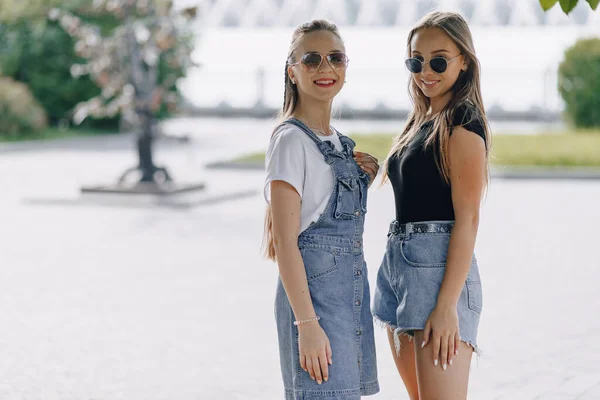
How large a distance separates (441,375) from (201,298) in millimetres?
4306

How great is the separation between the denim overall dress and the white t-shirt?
0.02 m

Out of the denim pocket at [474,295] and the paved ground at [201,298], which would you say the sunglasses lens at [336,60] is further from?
the paved ground at [201,298]

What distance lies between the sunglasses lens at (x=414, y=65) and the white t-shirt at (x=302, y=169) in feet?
1.50

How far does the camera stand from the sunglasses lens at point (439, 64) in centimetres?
327

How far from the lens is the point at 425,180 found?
128 inches

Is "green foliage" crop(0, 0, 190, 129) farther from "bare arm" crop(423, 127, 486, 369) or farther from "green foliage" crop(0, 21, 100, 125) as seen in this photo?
"bare arm" crop(423, 127, 486, 369)

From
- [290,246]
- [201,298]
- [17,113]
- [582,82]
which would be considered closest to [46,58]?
[17,113]

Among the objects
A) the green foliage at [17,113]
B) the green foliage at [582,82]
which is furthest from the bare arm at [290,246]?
the green foliage at [582,82]

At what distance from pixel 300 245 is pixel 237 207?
9.63 m

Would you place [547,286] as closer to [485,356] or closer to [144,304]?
[485,356]

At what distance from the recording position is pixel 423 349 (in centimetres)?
325

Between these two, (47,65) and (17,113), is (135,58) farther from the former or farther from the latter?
(47,65)

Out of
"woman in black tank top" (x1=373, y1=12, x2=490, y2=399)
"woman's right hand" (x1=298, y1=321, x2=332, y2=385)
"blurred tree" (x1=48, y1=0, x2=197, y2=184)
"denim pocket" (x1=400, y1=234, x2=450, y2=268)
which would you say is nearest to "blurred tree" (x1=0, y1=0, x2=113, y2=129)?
"blurred tree" (x1=48, y1=0, x2=197, y2=184)

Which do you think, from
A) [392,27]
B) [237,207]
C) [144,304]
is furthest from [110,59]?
[392,27]
